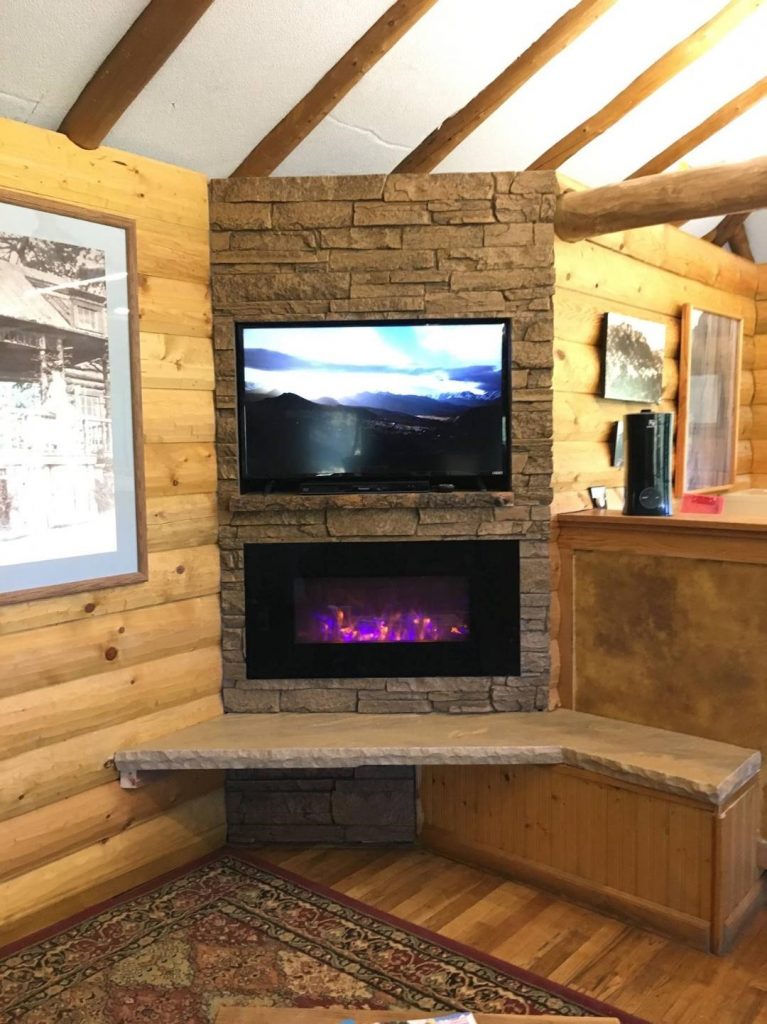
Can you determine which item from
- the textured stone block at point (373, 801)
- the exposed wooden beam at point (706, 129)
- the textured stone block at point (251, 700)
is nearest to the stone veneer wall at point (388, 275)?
the textured stone block at point (251, 700)

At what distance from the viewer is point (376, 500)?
2.90 metres

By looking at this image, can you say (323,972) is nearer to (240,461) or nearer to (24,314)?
(240,461)

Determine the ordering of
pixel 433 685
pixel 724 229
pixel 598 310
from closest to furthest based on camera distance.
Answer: pixel 433 685
pixel 598 310
pixel 724 229

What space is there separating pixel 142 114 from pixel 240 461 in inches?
45.0

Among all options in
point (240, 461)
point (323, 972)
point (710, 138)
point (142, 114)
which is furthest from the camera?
point (710, 138)

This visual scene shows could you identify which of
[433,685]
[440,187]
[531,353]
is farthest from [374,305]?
[433,685]

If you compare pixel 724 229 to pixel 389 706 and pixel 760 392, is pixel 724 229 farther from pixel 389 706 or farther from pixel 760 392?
pixel 389 706

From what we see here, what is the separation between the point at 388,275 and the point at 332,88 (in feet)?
2.02

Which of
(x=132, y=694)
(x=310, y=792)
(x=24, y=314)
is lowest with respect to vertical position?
(x=310, y=792)

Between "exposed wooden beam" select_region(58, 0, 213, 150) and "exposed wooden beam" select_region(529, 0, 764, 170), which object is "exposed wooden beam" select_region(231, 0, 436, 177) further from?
"exposed wooden beam" select_region(529, 0, 764, 170)

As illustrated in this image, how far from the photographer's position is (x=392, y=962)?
2377 mm

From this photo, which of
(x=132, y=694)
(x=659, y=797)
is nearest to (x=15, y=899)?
(x=132, y=694)

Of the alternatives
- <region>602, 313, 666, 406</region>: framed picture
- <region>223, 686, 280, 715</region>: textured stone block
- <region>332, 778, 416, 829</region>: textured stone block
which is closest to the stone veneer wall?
<region>602, 313, 666, 406</region>: framed picture

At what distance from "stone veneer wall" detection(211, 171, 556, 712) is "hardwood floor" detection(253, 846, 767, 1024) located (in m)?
1.19
